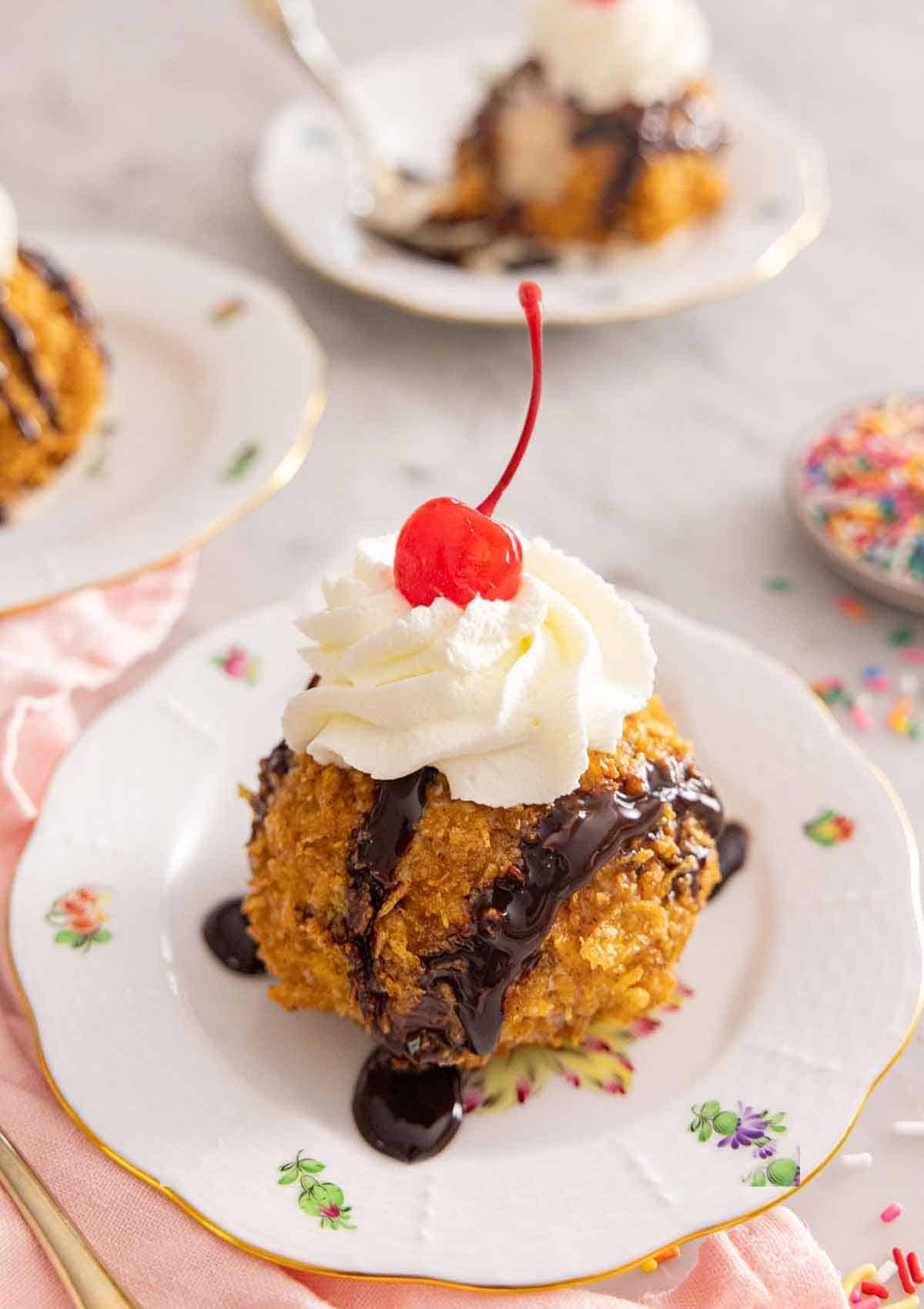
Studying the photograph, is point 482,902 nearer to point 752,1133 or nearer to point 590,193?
point 752,1133

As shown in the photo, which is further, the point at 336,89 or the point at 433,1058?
the point at 336,89

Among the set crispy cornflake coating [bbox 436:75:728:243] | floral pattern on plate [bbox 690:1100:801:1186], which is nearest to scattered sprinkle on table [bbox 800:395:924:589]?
crispy cornflake coating [bbox 436:75:728:243]

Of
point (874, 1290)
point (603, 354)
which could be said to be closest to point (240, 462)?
point (603, 354)

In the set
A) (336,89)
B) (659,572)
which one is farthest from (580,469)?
(336,89)

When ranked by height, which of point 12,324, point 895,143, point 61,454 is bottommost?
point 61,454

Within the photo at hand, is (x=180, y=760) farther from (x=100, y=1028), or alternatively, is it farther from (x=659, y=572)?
(x=659, y=572)

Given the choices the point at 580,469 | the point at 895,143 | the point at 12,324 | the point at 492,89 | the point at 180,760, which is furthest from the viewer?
the point at 895,143

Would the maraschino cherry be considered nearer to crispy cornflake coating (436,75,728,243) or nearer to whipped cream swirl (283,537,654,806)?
whipped cream swirl (283,537,654,806)
